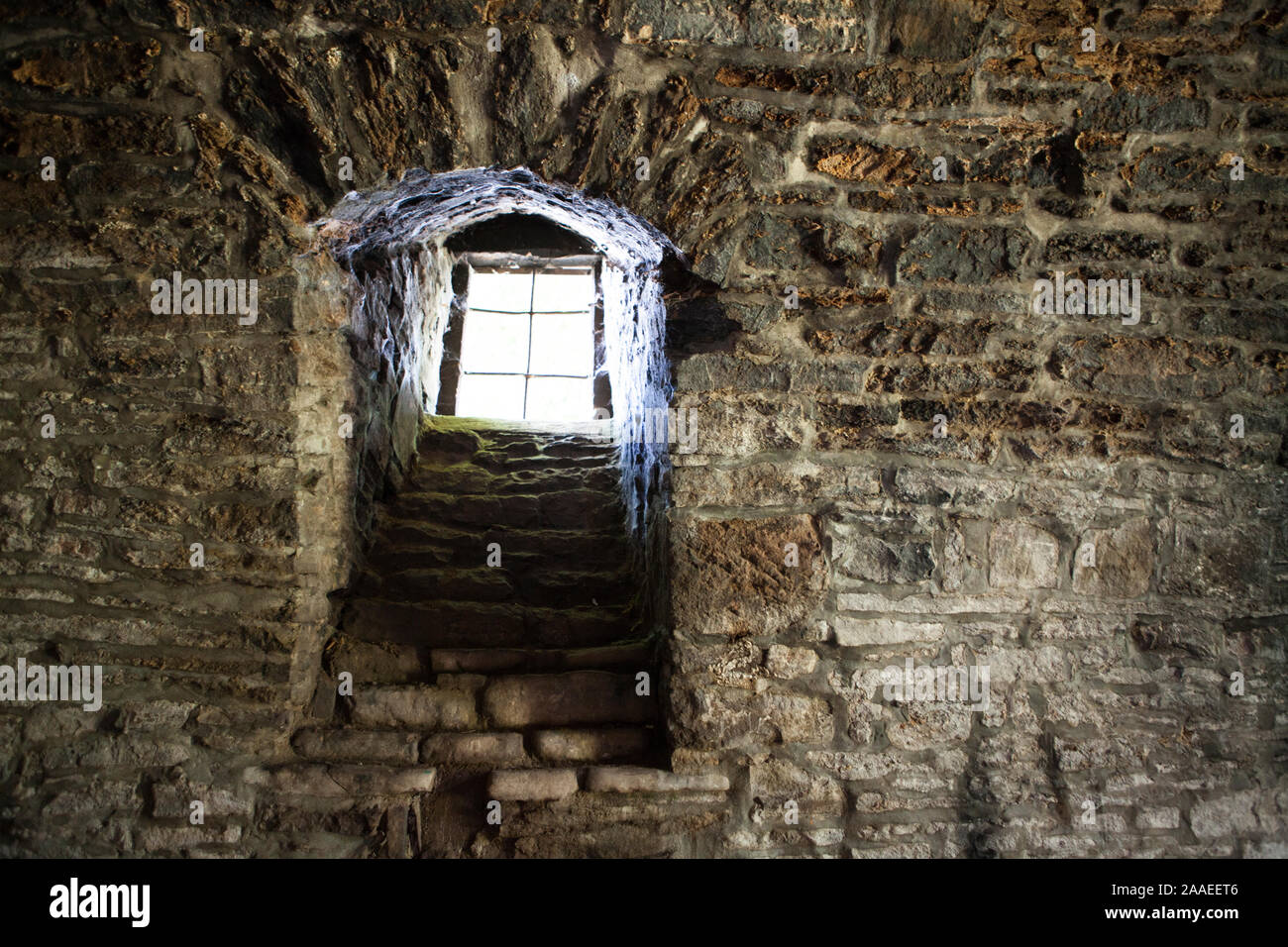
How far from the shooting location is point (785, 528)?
2271mm

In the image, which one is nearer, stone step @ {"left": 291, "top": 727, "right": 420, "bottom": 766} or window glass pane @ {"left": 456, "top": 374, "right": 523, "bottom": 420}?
stone step @ {"left": 291, "top": 727, "right": 420, "bottom": 766}

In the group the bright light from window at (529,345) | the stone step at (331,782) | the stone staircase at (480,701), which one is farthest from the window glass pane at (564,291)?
the stone step at (331,782)

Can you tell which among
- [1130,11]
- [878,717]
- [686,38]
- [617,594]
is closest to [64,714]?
[617,594]

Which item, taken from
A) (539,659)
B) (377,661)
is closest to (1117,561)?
(539,659)

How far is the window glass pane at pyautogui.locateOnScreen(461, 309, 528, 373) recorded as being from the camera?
4.99 meters

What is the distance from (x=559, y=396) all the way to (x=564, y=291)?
0.78 meters

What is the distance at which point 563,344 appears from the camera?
511 cm

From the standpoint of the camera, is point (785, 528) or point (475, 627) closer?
point (785, 528)

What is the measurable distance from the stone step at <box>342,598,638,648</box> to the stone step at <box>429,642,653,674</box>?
0.24ft

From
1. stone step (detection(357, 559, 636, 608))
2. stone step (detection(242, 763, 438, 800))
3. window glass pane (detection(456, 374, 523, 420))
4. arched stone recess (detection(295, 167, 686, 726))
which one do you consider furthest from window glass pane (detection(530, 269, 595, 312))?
stone step (detection(242, 763, 438, 800))

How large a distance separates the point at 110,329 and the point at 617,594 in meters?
1.80

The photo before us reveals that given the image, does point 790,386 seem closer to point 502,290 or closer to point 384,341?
point 384,341

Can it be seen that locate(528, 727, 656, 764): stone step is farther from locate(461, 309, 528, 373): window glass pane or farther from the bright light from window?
locate(461, 309, 528, 373): window glass pane
